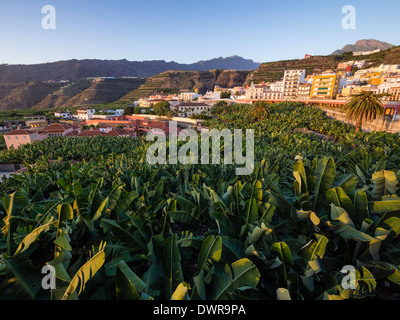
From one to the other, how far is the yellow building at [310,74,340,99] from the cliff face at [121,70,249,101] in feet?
256

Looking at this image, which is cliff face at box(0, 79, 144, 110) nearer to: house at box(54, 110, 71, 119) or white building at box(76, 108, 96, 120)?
house at box(54, 110, 71, 119)

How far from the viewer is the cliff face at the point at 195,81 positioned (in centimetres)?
13838

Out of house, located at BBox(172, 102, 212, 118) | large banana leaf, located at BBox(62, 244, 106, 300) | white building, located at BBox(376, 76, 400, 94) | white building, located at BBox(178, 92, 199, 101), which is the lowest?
large banana leaf, located at BBox(62, 244, 106, 300)

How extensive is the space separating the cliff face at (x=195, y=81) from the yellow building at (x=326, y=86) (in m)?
78.1

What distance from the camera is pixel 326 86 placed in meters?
66.3

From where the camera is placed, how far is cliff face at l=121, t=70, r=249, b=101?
138 metres

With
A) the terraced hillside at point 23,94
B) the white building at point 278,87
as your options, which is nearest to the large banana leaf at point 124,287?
the white building at point 278,87

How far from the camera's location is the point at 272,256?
3.09m

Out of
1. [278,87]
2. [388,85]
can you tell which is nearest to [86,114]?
[278,87]

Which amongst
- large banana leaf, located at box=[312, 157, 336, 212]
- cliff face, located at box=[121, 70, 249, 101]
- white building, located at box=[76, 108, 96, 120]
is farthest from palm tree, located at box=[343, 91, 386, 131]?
cliff face, located at box=[121, 70, 249, 101]

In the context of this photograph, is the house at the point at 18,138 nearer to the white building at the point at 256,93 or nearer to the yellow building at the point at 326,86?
the white building at the point at 256,93

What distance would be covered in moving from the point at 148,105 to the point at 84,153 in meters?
68.4

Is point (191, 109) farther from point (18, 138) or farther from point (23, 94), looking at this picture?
point (23, 94)

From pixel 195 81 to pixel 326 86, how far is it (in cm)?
9693
